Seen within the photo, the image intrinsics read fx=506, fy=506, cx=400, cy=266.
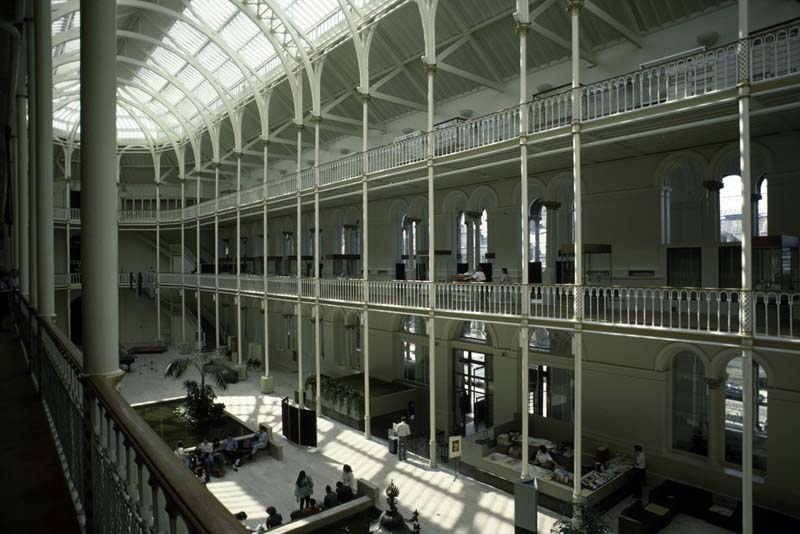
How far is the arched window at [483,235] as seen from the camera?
60.3ft

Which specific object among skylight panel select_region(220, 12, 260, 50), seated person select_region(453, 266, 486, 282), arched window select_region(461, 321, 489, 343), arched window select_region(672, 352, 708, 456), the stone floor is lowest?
the stone floor

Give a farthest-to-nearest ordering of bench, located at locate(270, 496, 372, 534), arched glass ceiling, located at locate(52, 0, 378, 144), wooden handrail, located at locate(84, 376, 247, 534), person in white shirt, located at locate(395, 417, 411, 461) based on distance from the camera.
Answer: arched glass ceiling, located at locate(52, 0, 378, 144), person in white shirt, located at locate(395, 417, 411, 461), bench, located at locate(270, 496, 372, 534), wooden handrail, located at locate(84, 376, 247, 534)

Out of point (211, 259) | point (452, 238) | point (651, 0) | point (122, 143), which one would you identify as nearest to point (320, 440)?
point (452, 238)

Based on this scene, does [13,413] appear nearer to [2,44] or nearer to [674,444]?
[2,44]

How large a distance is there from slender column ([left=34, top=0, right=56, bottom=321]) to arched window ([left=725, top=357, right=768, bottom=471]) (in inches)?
546

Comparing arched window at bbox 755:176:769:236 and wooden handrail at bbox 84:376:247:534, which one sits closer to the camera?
wooden handrail at bbox 84:376:247:534

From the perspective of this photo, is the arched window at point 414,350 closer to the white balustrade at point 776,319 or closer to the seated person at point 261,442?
the seated person at point 261,442

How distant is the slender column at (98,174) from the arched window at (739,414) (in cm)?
1347

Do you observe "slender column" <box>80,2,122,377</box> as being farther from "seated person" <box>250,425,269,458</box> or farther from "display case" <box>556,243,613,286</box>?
"display case" <box>556,243,613,286</box>

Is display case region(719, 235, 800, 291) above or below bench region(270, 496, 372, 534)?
above

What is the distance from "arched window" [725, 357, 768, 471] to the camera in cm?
1185

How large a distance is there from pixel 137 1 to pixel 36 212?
16.2 metres

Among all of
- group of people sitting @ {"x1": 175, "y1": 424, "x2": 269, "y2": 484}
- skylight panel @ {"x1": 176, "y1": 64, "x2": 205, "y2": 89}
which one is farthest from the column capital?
skylight panel @ {"x1": 176, "y1": 64, "x2": 205, "y2": 89}

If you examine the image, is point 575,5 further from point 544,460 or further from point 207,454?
point 207,454
